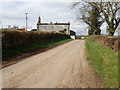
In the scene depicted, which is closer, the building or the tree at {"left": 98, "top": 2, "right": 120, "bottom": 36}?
the tree at {"left": 98, "top": 2, "right": 120, "bottom": 36}

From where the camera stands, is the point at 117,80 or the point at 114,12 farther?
the point at 114,12

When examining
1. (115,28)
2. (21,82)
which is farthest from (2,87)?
(115,28)

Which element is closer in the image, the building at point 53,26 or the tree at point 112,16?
the tree at point 112,16

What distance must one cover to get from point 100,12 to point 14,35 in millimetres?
17355

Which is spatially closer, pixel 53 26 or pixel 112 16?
pixel 112 16

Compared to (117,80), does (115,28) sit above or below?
above

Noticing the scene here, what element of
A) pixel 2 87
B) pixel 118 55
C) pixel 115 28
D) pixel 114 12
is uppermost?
pixel 114 12

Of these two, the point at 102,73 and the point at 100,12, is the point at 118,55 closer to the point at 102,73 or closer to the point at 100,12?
the point at 102,73

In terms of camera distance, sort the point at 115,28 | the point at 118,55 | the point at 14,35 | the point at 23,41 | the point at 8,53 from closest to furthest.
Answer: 1. the point at 118,55
2. the point at 8,53
3. the point at 14,35
4. the point at 23,41
5. the point at 115,28

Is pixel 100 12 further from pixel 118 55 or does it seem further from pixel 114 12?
pixel 118 55

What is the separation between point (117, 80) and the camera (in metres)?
6.19

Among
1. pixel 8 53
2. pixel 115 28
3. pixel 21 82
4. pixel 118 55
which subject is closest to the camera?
pixel 21 82

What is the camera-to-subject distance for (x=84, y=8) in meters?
31.3

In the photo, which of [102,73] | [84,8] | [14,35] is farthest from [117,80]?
[84,8]
